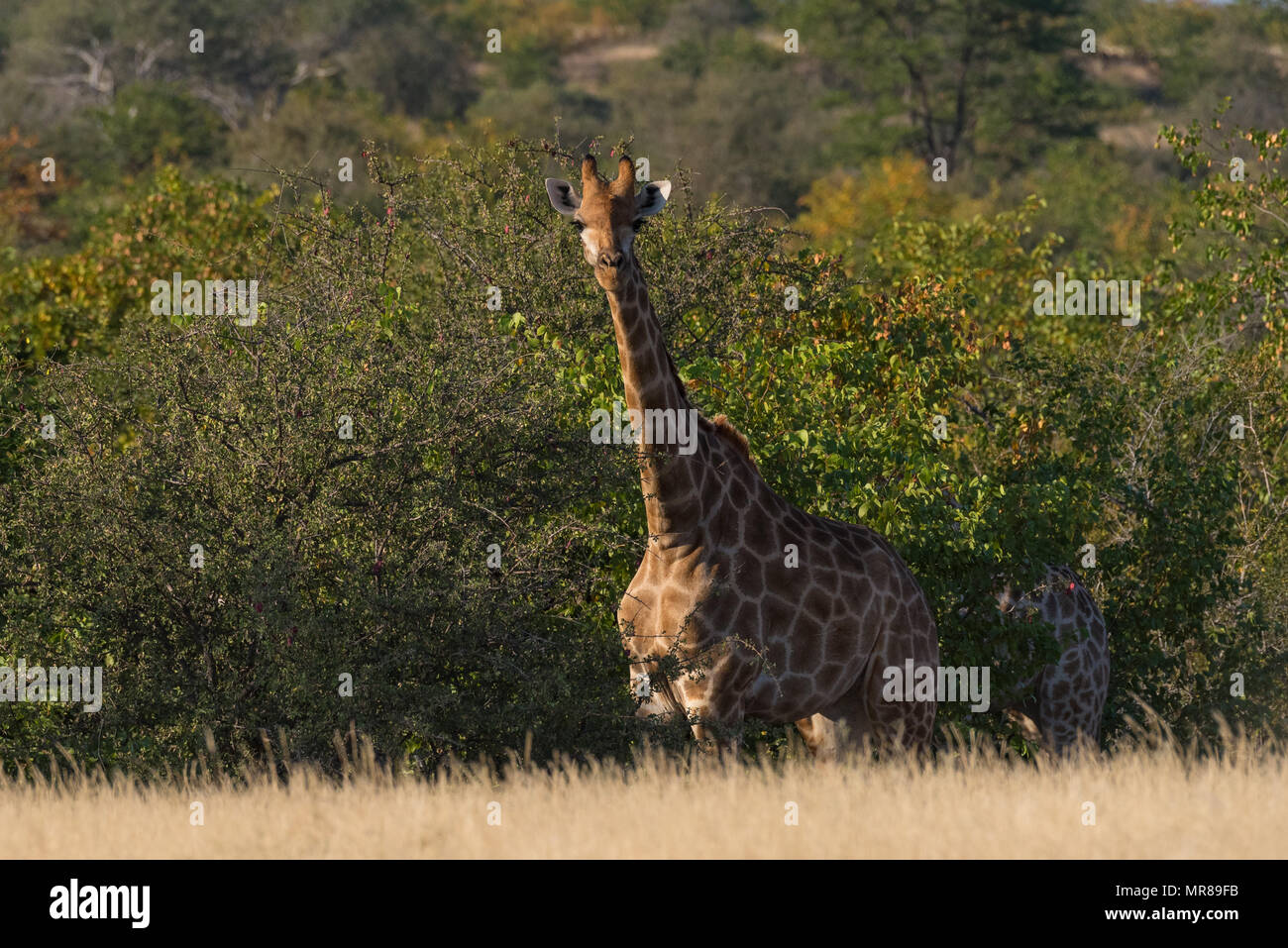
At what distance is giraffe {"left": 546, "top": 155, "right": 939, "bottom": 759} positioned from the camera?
1070 cm

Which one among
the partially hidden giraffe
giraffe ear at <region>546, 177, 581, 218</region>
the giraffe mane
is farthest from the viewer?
the partially hidden giraffe

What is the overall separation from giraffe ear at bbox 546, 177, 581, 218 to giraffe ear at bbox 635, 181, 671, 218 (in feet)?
1.23

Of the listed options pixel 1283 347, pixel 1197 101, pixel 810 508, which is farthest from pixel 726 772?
pixel 1197 101

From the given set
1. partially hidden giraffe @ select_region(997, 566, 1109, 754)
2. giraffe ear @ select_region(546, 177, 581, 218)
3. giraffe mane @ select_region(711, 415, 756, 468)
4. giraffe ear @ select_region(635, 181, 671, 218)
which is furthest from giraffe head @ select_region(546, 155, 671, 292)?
partially hidden giraffe @ select_region(997, 566, 1109, 754)

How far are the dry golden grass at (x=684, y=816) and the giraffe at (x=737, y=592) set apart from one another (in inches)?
30.3

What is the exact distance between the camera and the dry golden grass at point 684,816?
8.39m

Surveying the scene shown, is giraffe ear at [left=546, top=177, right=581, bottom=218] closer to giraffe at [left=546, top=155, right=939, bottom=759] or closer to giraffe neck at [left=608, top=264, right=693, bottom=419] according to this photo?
giraffe at [left=546, top=155, right=939, bottom=759]

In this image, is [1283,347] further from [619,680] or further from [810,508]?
[619,680]

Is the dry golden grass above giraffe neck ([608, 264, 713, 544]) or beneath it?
beneath

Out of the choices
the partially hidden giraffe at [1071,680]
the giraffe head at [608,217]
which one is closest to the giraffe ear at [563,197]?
the giraffe head at [608,217]

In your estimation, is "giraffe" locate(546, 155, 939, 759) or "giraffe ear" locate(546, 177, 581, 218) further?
"giraffe" locate(546, 155, 939, 759)

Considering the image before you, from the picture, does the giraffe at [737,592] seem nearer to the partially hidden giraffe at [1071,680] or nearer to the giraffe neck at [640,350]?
the giraffe neck at [640,350]

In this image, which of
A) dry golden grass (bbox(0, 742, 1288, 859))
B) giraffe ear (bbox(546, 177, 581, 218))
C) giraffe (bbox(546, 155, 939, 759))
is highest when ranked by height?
giraffe ear (bbox(546, 177, 581, 218))

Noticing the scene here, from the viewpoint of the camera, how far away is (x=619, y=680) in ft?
38.9
